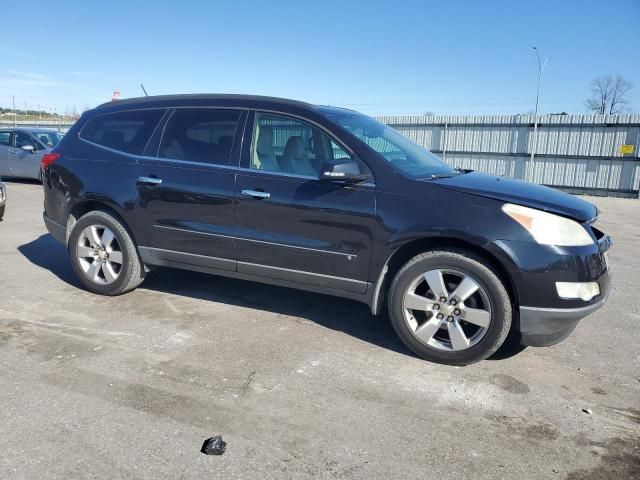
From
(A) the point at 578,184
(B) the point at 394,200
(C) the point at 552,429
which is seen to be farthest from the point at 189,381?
(A) the point at 578,184

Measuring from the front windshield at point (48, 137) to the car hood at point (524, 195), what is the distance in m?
13.1

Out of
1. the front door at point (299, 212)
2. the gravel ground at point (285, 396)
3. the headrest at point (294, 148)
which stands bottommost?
the gravel ground at point (285, 396)

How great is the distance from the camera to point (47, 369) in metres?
3.43

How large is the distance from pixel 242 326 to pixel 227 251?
0.63 metres

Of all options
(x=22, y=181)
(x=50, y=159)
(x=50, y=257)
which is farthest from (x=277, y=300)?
(x=22, y=181)

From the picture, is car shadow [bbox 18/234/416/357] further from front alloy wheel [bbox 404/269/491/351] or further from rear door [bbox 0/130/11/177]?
rear door [bbox 0/130/11/177]

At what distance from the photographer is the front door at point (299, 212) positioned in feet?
12.5

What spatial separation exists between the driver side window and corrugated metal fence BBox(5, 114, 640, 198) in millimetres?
16267

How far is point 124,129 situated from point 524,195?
358 cm

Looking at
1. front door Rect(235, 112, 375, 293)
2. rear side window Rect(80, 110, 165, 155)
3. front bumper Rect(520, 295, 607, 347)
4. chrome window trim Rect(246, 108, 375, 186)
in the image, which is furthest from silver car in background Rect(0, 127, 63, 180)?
front bumper Rect(520, 295, 607, 347)

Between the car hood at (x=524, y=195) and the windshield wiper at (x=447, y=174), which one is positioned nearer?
the car hood at (x=524, y=195)

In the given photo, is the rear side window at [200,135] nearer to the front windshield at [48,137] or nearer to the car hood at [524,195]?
the car hood at [524,195]

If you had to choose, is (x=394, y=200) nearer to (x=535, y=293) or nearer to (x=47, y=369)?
(x=535, y=293)

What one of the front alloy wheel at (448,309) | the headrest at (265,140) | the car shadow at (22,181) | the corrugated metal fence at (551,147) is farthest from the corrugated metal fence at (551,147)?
the headrest at (265,140)
